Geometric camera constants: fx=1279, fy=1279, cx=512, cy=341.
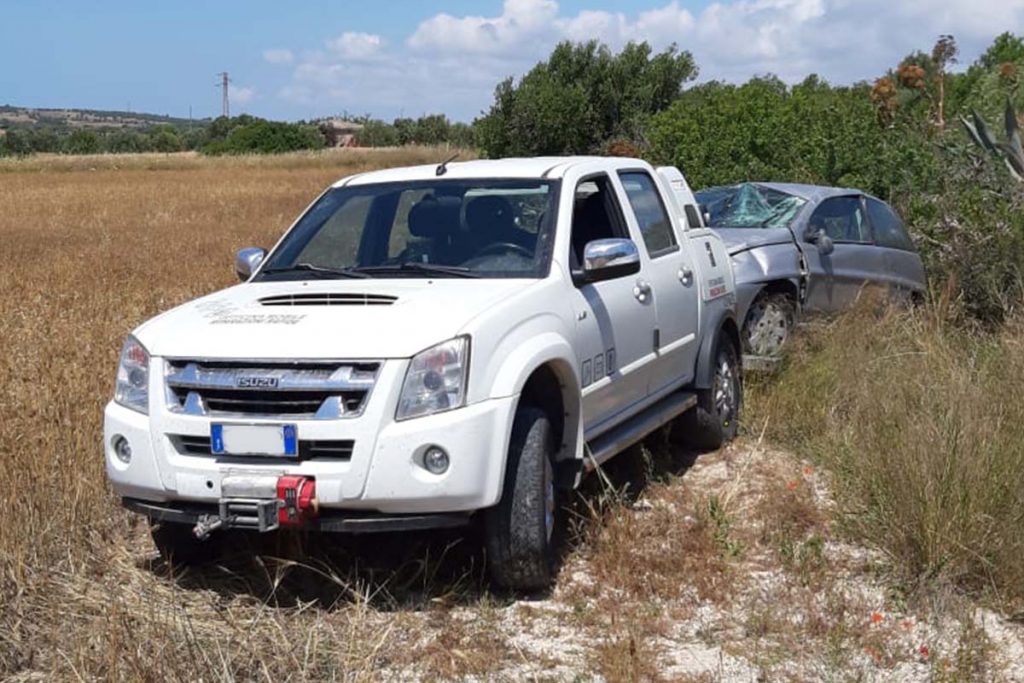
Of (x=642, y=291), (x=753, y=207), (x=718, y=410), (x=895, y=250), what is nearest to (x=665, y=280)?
(x=642, y=291)

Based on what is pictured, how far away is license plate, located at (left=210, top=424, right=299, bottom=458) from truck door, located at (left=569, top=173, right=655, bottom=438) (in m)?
1.51

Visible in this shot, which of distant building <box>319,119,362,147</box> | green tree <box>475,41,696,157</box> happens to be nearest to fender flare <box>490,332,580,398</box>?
green tree <box>475,41,696,157</box>

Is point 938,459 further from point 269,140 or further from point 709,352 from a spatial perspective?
point 269,140

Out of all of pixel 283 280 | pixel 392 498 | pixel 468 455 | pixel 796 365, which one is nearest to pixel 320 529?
pixel 392 498

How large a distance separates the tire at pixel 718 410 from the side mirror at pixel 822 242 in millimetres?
2574

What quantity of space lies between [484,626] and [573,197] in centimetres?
237

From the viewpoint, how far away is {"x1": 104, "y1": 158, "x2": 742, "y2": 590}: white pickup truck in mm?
4922

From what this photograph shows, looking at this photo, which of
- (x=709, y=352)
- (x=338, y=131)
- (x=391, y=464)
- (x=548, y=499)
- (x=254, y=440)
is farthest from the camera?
(x=338, y=131)

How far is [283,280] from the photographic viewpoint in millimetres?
6332

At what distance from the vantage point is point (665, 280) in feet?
23.5

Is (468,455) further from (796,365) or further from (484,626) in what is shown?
(796,365)

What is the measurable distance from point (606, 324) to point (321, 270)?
1.43 meters

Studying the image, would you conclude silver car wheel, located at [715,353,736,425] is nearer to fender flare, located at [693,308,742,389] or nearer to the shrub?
fender flare, located at [693,308,742,389]

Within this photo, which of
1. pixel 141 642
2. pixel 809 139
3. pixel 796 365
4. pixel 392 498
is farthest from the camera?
pixel 809 139
